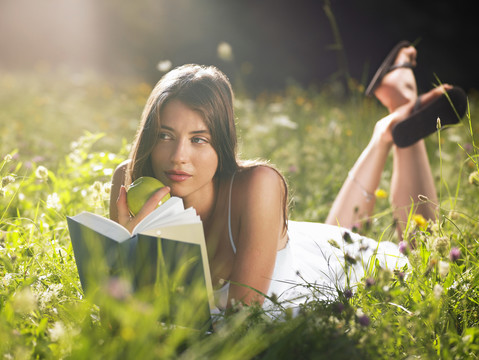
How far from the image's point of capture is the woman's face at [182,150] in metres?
1.75

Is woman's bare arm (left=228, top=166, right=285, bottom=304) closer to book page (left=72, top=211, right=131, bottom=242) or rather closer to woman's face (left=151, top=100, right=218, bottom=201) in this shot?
woman's face (left=151, top=100, right=218, bottom=201)

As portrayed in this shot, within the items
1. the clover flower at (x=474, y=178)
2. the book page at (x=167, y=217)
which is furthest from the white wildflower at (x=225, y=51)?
the book page at (x=167, y=217)

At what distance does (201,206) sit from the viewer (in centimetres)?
205

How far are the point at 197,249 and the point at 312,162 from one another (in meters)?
2.71

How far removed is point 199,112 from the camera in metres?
1.78

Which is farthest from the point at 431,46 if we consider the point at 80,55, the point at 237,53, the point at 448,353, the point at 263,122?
the point at 448,353

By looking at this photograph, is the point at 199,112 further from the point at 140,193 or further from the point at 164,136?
the point at 140,193

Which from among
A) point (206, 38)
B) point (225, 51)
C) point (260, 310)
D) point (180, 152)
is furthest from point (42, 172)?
point (206, 38)

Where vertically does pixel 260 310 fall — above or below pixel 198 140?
below

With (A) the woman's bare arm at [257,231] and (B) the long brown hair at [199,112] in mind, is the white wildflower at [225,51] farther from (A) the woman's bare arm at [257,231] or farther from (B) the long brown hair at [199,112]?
(A) the woman's bare arm at [257,231]

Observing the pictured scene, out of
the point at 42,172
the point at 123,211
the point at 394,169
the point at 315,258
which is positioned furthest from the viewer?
the point at 394,169

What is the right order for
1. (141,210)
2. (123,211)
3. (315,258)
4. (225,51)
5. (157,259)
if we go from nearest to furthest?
(157,259)
(141,210)
(123,211)
(315,258)
(225,51)

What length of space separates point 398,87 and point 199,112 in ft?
5.33

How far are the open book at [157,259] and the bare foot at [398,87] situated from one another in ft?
6.61
